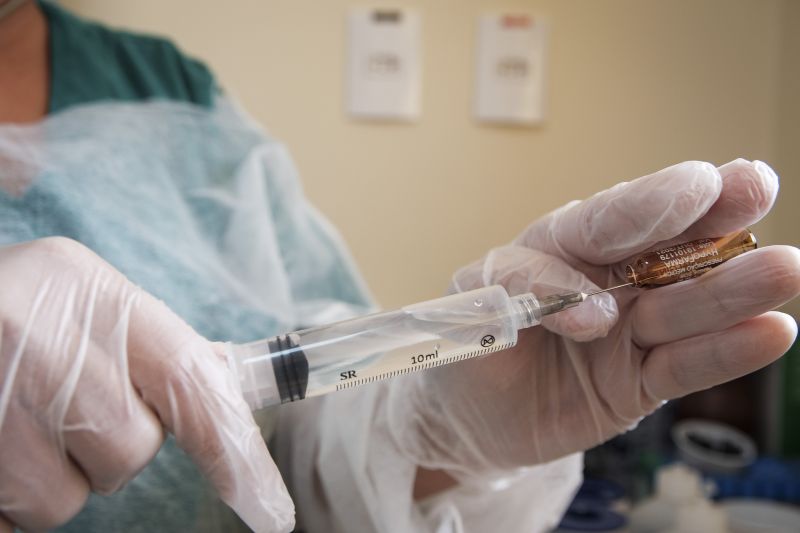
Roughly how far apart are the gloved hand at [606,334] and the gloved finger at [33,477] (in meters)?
0.34

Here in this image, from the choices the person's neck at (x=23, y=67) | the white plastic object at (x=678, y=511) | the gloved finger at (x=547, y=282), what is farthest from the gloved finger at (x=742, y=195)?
the person's neck at (x=23, y=67)

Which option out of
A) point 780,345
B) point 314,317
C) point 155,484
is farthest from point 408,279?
point 780,345

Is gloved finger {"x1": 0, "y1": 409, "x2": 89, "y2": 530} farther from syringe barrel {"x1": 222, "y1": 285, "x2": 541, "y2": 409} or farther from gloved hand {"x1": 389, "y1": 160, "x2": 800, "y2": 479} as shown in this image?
gloved hand {"x1": 389, "y1": 160, "x2": 800, "y2": 479}

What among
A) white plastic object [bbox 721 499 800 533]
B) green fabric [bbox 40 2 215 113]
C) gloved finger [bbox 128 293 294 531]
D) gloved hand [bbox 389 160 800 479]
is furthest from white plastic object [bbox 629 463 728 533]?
green fabric [bbox 40 2 215 113]

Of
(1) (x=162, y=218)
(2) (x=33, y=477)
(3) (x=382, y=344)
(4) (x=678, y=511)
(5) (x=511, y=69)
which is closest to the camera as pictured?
(2) (x=33, y=477)

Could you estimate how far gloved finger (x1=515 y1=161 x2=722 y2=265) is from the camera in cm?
44

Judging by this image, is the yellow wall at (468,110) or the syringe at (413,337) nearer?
the syringe at (413,337)

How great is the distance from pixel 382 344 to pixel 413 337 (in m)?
0.03

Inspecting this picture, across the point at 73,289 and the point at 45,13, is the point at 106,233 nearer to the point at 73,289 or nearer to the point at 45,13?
the point at 73,289

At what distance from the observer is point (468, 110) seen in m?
1.32

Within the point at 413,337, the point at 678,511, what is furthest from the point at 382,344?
the point at 678,511

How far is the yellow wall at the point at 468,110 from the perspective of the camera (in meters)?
1.24

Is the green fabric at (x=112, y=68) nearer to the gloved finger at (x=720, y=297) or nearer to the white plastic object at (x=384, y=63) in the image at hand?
Result: the white plastic object at (x=384, y=63)

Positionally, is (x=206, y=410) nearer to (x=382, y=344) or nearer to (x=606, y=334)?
(x=382, y=344)
